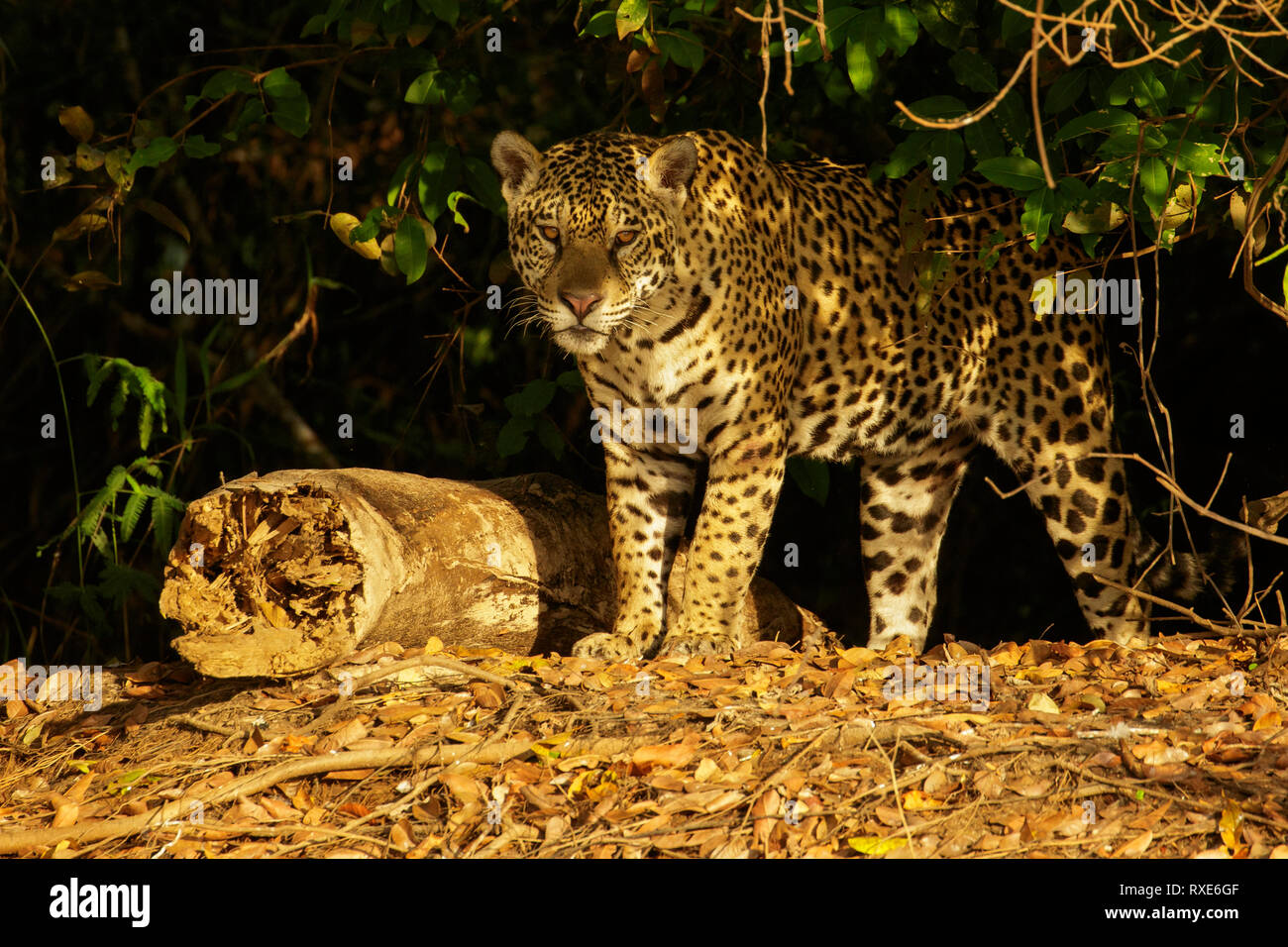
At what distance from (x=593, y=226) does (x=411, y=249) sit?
2.68 ft

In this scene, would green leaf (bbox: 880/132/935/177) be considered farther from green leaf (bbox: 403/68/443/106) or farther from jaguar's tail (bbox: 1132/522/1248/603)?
jaguar's tail (bbox: 1132/522/1248/603)

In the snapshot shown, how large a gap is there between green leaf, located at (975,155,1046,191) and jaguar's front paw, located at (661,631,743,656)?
2051 mm

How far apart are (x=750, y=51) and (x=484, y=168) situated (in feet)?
3.97

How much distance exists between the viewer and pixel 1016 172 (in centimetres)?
471

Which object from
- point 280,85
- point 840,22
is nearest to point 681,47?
point 840,22

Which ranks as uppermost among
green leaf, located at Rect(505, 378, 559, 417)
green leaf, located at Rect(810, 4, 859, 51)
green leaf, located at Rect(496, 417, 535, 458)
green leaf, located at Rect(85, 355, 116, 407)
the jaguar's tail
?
green leaf, located at Rect(810, 4, 859, 51)

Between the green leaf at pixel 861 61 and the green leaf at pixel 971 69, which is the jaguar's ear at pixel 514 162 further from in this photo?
the green leaf at pixel 971 69

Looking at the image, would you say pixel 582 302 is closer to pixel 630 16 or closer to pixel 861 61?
pixel 630 16

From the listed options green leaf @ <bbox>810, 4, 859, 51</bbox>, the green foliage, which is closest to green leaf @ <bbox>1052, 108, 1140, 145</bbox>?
the green foliage

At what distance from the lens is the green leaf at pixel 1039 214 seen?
14.9 feet

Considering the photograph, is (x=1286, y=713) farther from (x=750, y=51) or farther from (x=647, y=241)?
(x=750, y=51)

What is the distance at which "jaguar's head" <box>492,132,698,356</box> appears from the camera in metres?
5.36

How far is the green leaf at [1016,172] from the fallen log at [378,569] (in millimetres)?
2353

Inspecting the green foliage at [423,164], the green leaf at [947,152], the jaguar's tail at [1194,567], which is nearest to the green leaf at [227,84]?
the green foliage at [423,164]
